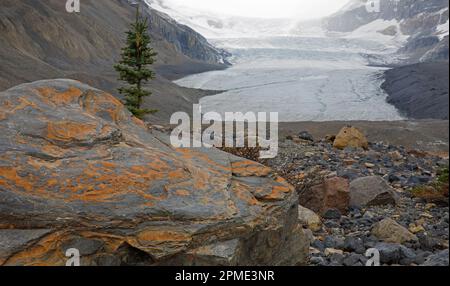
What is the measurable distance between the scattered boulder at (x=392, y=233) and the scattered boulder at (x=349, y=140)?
8.79m

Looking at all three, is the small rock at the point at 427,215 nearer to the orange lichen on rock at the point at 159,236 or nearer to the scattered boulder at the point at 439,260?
the scattered boulder at the point at 439,260

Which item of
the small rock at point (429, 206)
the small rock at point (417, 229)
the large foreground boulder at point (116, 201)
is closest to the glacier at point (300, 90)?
the small rock at point (429, 206)

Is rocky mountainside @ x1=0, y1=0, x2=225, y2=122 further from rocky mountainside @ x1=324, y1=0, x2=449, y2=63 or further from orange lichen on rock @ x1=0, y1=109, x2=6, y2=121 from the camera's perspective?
rocky mountainside @ x1=324, y1=0, x2=449, y2=63

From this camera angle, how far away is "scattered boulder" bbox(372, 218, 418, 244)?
5727 millimetres

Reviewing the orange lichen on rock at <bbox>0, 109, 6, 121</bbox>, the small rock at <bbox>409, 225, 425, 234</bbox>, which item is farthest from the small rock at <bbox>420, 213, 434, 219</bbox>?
the orange lichen on rock at <bbox>0, 109, 6, 121</bbox>

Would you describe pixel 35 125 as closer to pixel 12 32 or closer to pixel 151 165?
pixel 151 165

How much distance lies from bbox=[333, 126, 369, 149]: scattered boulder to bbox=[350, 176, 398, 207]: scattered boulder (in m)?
6.83

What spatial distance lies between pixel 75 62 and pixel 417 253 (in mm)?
52262

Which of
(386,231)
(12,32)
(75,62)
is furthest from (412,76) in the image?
(386,231)

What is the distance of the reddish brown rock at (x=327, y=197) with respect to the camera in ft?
24.8

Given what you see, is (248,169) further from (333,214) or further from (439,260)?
(333,214)

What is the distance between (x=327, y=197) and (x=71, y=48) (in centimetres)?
5197

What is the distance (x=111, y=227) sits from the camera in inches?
152
